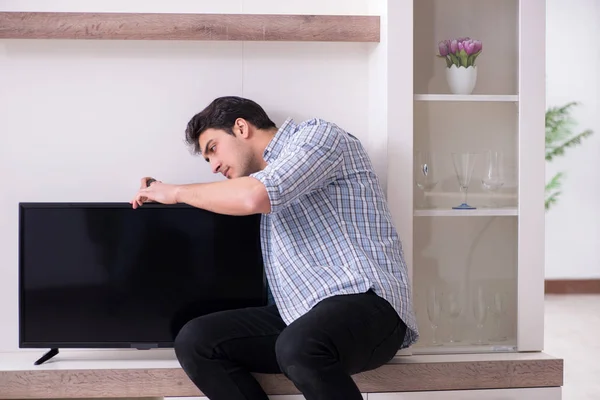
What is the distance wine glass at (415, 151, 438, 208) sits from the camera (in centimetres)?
237

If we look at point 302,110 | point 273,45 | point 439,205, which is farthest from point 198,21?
point 439,205

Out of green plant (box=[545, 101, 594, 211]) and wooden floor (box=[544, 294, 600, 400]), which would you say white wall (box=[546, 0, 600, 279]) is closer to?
green plant (box=[545, 101, 594, 211])

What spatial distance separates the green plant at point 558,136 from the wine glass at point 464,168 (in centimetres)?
367

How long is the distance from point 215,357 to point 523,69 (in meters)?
1.41

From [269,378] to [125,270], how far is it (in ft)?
2.01

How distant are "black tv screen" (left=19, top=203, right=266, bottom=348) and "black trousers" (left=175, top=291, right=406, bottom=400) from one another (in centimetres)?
19

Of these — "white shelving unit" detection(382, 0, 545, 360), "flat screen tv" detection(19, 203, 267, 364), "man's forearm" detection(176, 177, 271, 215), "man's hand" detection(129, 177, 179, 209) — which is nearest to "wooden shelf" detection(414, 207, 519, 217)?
"white shelving unit" detection(382, 0, 545, 360)

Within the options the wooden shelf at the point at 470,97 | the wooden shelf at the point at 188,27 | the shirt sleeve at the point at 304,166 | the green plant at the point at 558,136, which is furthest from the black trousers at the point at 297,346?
the green plant at the point at 558,136

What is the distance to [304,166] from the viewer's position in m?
1.89

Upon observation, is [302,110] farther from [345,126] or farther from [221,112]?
[221,112]

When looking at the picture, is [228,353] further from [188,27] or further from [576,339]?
[576,339]

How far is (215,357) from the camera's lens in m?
2.07

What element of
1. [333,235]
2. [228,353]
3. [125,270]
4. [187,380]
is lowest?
[187,380]

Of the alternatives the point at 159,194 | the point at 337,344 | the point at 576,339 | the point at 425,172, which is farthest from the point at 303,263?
the point at 576,339
